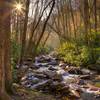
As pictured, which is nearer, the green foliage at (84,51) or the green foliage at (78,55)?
the green foliage at (84,51)

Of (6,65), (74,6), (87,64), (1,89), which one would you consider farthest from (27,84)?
(74,6)

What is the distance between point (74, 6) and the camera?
79.7 feet

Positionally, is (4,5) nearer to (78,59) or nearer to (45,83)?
(45,83)

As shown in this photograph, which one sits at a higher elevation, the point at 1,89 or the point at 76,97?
the point at 1,89

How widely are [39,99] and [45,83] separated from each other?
1.93 m

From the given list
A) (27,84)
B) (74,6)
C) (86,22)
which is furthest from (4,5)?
(74,6)

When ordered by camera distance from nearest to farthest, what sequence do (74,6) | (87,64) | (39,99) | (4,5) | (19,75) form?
(4,5), (39,99), (19,75), (87,64), (74,6)

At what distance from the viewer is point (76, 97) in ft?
28.2

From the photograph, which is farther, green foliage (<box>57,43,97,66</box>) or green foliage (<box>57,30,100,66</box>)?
green foliage (<box>57,43,97,66</box>)

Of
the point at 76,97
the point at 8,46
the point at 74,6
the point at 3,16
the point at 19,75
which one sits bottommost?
the point at 76,97

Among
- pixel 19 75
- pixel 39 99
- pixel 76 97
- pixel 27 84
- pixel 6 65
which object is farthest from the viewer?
pixel 27 84

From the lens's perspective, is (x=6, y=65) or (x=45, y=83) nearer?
(x=6, y=65)

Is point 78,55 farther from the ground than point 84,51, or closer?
closer

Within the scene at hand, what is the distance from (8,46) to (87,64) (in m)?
12.1
